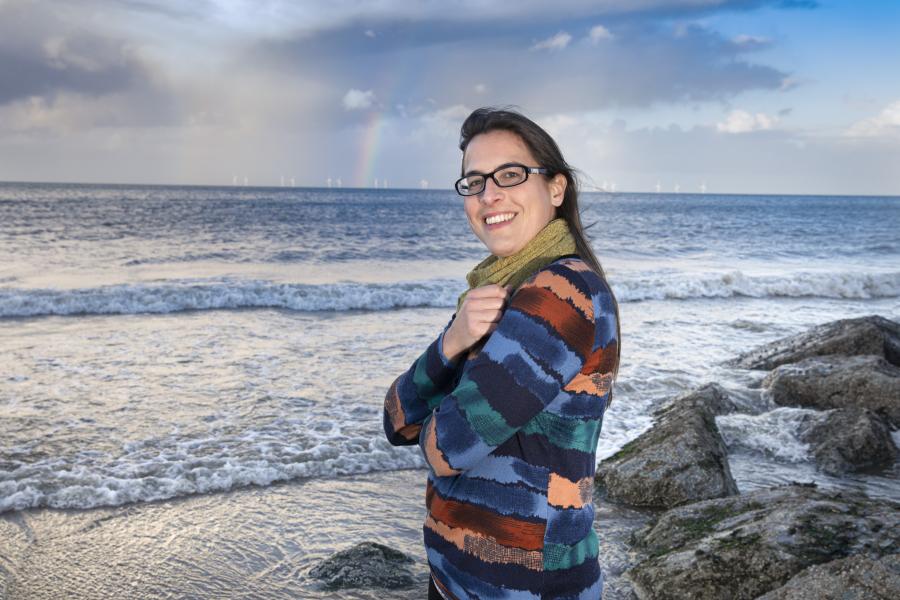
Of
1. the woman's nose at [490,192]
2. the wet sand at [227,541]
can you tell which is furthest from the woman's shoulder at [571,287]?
the wet sand at [227,541]

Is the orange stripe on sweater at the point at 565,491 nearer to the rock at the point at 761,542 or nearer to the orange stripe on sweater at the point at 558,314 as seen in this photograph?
the orange stripe on sweater at the point at 558,314

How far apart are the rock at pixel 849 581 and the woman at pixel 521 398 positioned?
5.31 feet

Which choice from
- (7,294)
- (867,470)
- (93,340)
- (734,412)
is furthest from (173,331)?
(867,470)

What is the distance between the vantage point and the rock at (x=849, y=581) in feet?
8.70

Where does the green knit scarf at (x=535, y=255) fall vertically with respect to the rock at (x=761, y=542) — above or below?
above

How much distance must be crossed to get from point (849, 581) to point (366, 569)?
2.68 meters

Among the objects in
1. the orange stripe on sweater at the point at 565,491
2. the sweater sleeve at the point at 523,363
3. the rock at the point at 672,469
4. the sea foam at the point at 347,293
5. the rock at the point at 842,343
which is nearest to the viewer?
the sweater sleeve at the point at 523,363

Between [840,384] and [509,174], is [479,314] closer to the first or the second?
[509,174]

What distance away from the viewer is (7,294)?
53.5 ft

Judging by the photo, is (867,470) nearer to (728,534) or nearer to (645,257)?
(728,534)

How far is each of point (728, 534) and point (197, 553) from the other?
11.1 feet

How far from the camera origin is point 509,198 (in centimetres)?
183

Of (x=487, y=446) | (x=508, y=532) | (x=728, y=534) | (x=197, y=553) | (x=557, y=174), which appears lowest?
(x=197, y=553)

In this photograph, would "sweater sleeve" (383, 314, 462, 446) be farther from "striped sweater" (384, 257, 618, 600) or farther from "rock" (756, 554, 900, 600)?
"rock" (756, 554, 900, 600)
